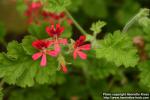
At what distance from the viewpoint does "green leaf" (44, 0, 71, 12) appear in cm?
313

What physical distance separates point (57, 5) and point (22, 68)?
643 mm

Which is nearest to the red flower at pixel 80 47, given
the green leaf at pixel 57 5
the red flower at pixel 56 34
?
the red flower at pixel 56 34

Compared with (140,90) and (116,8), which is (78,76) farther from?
(116,8)

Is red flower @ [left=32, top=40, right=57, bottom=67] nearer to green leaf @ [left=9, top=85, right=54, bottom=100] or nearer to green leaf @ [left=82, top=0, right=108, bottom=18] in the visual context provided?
green leaf @ [left=9, top=85, right=54, bottom=100]

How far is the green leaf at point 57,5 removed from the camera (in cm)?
313

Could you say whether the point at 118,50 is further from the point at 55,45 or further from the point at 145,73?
the point at 55,45

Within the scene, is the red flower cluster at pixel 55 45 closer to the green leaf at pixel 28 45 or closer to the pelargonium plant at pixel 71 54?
the pelargonium plant at pixel 71 54

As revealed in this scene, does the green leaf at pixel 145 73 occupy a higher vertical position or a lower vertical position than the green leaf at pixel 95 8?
lower

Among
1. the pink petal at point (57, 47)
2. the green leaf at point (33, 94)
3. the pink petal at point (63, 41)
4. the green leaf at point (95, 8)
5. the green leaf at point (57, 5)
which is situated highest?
the green leaf at point (95, 8)

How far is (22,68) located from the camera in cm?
312

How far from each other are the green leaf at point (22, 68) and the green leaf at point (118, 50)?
18.1 inches

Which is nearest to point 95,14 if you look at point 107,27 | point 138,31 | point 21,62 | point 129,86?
point 107,27

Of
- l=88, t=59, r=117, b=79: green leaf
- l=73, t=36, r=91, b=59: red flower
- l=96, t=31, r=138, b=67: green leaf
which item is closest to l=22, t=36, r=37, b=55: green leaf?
l=73, t=36, r=91, b=59: red flower

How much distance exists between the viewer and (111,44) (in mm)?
3113
